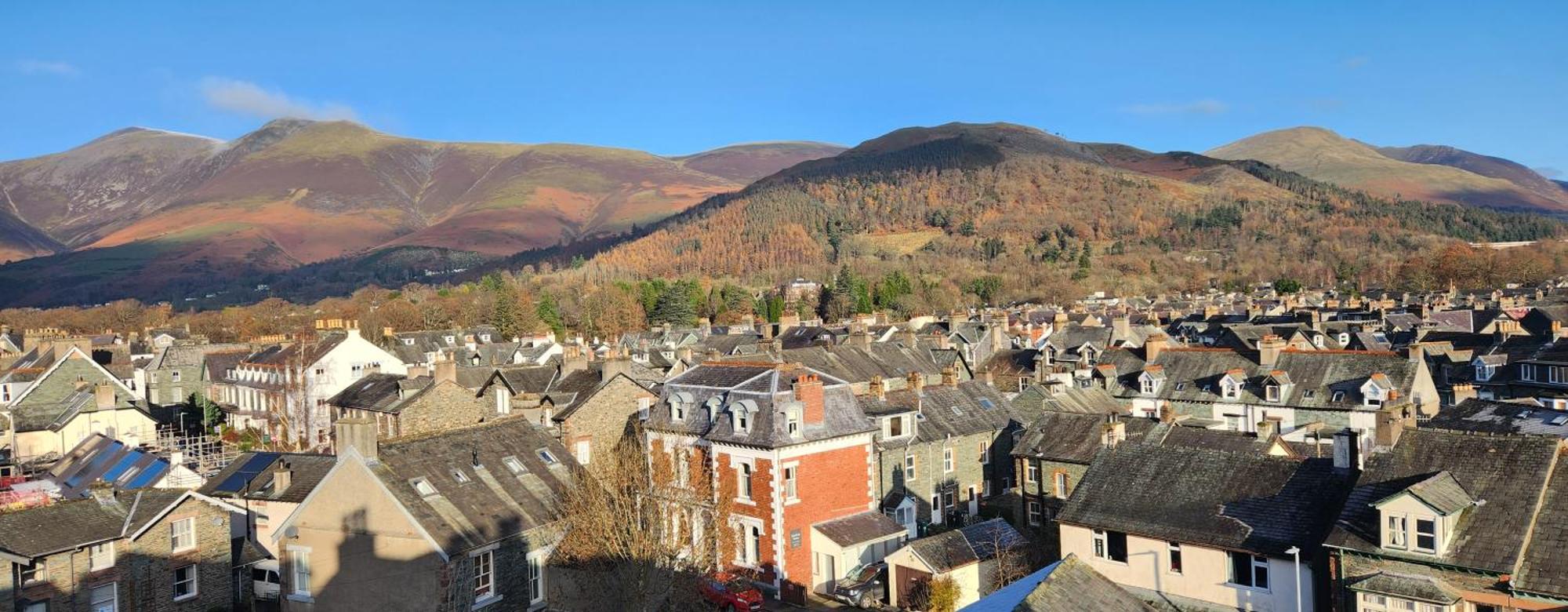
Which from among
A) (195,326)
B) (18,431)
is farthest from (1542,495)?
(195,326)

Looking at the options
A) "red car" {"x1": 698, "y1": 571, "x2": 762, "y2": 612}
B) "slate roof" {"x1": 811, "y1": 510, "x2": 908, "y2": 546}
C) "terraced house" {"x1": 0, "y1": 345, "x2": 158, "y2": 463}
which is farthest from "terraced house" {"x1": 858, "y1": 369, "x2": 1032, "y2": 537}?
"terraced house" {"x1": 0, "y1": 345, "x2": 158, "y2": 463}

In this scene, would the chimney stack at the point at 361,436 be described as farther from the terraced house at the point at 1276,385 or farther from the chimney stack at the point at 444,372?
the terraced house at the point at 1276,385

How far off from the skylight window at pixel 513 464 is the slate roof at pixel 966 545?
1262cm

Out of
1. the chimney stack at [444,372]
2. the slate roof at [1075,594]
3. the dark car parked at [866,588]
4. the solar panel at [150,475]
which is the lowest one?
the dark car parked at [866,588]

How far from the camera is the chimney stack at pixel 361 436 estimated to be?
92.8 ft

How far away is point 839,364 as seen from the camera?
5616 centimetres

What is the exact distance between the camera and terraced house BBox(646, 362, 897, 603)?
33.7 m

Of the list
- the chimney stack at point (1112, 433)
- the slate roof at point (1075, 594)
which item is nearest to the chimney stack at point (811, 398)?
the chimney stack at point (1112, 433)

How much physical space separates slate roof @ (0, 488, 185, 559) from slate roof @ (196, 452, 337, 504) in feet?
13.7

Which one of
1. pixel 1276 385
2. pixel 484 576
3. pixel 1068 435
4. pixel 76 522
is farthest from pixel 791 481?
pixel 1276 385

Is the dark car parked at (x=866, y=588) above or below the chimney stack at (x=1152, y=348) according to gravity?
below

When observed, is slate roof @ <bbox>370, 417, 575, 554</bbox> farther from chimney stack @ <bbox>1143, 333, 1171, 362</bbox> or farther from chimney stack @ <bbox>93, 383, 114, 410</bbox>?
chimney stack @ <bbox>1143, 333, 1171, 362</bbox>

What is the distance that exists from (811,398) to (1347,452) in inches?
627

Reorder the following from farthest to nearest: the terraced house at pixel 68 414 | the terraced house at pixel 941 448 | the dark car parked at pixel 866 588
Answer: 1. the terraced house at pixel 68 414
2. the terraced house at pixel 941 448
3. the dark car parked at pixel 866 588
